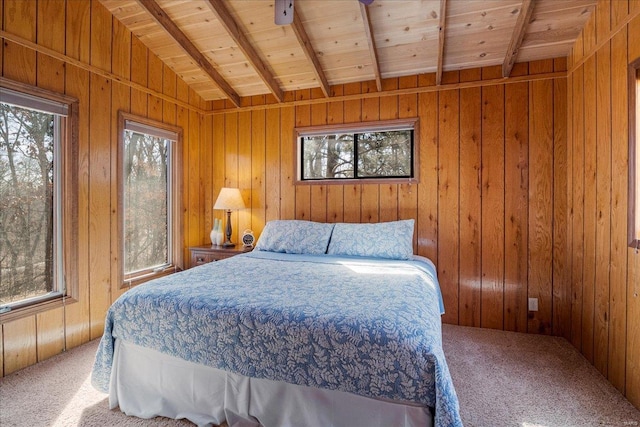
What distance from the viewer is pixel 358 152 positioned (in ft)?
11.0

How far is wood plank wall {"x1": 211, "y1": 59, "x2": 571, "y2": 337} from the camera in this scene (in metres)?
2.79

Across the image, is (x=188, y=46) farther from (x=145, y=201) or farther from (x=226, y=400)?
(x=226, y=400)

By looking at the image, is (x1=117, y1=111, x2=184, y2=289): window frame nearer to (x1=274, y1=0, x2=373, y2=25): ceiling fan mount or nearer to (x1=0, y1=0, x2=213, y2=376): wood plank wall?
(x1=0, y1=0, x2=213, y2=376): wood plank wall

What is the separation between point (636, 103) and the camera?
1823mm

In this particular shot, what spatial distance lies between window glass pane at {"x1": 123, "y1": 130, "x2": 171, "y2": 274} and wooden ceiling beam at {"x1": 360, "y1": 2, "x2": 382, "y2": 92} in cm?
222

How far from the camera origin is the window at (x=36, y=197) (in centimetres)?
221

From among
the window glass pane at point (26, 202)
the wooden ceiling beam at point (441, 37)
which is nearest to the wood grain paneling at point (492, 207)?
the wooden ceiling beam at point (441, 37)

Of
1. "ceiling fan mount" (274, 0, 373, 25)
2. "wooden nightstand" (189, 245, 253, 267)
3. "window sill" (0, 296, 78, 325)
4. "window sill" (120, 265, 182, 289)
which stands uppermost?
"ceiling fan mount" (274, 0, 373, 25)

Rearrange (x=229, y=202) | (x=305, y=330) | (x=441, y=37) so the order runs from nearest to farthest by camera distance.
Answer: (x=305, y=330)
(x=441, y=37)
(x=229, y=202)

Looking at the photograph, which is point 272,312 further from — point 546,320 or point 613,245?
point 546,320

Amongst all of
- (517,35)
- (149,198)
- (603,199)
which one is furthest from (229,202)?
(603,199)

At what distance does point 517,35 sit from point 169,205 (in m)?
3.43

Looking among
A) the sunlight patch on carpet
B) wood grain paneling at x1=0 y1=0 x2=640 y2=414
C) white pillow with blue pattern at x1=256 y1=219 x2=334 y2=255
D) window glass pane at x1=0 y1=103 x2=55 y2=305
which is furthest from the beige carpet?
white pillow with blue pattern at x1=256 y1=219 x2=334 y2=255

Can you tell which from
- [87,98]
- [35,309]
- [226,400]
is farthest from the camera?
[87,98]
